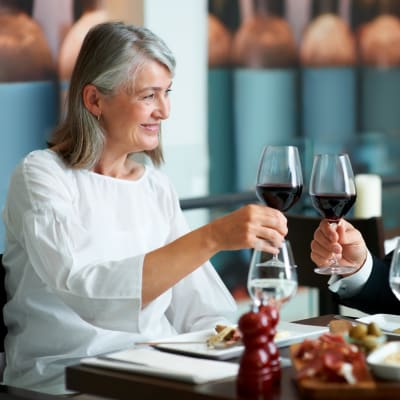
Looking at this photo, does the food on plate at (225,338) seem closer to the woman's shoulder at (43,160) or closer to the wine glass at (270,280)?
the wine glass at (270,280)

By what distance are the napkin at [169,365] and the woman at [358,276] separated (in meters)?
0.56

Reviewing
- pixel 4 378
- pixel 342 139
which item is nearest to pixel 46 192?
pixel 4 378

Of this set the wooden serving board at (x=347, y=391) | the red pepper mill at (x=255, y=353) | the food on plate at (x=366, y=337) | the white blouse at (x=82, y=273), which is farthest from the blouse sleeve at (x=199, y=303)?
the wooden serving board at (x=347, y=391)

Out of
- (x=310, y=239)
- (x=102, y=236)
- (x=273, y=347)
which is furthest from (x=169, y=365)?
(x=310, y=239)

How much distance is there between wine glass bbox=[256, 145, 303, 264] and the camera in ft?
6.53

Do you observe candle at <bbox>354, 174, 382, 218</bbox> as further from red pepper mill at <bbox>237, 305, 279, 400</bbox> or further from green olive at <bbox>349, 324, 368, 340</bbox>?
red pepper mill at <bbox>237, 305, 279, 400</bbox>

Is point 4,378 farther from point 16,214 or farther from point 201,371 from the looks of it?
point 201,371

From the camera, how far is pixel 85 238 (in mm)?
2293

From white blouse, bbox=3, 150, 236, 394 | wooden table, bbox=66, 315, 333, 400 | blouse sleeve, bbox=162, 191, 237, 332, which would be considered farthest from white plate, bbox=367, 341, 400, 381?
blouse sleeve, bbox=162, 191, 237, 332

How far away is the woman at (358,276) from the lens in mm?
2207

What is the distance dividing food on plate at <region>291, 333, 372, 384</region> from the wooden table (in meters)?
0.04

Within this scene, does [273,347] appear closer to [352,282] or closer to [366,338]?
[366,338]

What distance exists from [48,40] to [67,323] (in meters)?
1.71

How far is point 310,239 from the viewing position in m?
3.17
